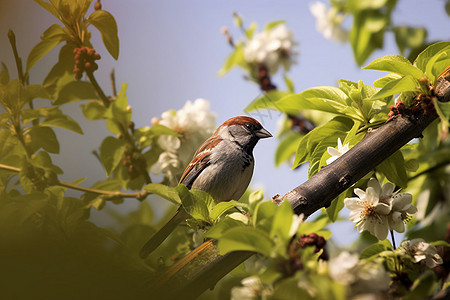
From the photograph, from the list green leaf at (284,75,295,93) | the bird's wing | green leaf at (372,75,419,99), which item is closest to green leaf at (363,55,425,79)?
green leaf at (372,75,419,99)

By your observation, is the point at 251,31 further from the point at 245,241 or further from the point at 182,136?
the point at 245,241

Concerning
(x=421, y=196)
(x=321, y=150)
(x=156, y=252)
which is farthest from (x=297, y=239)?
(x=421, y=196)

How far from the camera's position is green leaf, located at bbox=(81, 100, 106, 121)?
1.65m

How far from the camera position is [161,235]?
5.02 ft

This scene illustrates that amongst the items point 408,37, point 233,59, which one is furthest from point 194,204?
point 408,37

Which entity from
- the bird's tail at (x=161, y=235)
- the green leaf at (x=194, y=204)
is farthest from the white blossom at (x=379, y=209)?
the bird's tail at (x=161, y=235)

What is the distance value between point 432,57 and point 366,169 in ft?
1.10

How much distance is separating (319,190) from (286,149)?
1.30 meters

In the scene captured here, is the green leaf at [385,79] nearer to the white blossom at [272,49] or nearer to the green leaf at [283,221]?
the green leaf at [283,221]

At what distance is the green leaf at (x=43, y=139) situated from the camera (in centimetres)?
153

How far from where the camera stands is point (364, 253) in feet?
3.61

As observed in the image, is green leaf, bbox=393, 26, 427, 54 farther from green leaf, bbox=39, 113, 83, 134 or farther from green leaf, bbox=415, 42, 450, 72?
green leaf, bbox=39, 113, 83, 134

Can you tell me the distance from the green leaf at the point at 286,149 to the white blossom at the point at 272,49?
49 centimetres

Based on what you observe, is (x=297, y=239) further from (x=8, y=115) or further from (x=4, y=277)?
(x=8, y=115)
